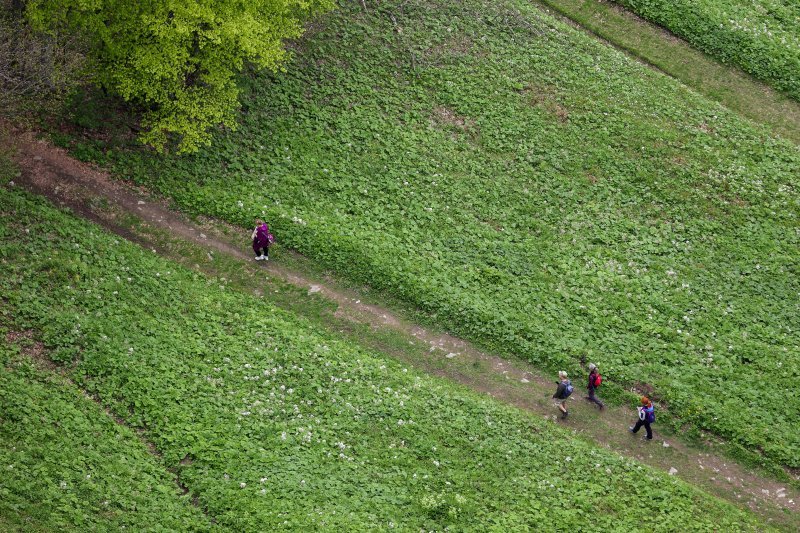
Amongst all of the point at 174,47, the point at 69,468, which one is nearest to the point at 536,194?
the point at 174,47

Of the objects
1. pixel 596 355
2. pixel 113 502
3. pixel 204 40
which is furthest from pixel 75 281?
pixel 596 355

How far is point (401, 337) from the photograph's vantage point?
2795cm

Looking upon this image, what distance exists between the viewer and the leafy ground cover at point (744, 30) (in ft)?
135

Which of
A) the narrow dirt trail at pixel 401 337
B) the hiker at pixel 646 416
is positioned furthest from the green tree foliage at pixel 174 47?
the hiker at pixel 646 416

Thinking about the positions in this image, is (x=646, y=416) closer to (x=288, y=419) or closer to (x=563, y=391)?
(x=563, y=391)

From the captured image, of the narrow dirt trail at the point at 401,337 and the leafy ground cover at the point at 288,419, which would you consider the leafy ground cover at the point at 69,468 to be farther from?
the narrow dirt trail at the point at 401,337

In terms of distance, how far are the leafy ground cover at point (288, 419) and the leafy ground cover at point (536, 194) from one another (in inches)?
148

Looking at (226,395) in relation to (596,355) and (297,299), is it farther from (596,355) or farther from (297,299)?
(596,355)

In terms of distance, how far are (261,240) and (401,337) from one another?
5659 millimetres

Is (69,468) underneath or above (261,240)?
underneath

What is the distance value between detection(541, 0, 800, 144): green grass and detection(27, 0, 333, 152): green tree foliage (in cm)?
1780

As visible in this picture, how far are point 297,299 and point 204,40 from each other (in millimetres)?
9372

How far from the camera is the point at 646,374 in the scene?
91.7 feet

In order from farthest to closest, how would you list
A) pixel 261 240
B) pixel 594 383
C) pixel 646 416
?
pixel 261 240
pixel 594 383
pixel 646 416
